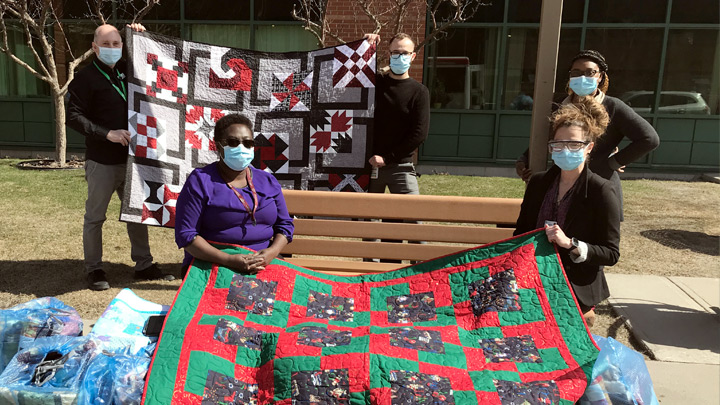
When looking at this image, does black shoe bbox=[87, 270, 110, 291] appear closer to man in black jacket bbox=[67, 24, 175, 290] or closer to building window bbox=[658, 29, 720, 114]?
man in black jacket bbox=[67, 24, 175, 290]

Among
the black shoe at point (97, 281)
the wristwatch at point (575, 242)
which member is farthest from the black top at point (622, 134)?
the black shoe at point (97, 281)

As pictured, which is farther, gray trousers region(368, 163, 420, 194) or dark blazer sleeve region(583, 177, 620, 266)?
gray trousers region(368, 163, 420, 194)

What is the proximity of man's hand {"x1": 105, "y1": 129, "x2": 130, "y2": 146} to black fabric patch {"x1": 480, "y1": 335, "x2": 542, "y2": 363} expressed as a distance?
2960mm

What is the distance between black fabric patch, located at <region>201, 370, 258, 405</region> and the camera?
92.7 inches

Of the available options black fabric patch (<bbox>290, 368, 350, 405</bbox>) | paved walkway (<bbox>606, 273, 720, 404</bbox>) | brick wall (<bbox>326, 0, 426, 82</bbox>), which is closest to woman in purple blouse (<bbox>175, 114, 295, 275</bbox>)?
black fabric patch (<bbox>290, 368, 350, 405</bbox>)

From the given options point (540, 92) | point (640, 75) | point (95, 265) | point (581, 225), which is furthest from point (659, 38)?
point (95, 265)

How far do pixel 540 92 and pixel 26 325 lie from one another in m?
3.16

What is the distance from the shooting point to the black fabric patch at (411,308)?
114 inches

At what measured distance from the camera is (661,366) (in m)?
3.41

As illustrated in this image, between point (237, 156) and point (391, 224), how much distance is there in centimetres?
115

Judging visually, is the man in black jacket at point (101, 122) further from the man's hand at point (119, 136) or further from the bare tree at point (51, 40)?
the bare tree at point (51, 40)

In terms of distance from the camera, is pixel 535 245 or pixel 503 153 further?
pixel 503 153

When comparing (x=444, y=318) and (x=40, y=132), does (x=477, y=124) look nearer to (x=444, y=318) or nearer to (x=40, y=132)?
(x=444, y=318)

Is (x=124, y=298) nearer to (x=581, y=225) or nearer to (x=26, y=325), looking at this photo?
(x=26, y=325)
